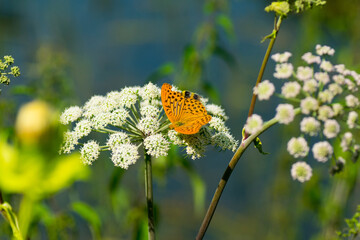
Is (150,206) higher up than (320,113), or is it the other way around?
(320,113)

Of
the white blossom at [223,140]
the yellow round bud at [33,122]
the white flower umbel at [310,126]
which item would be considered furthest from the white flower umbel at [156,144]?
the yellow round bud at [33,122]

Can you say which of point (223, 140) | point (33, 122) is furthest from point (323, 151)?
point (33, 122)

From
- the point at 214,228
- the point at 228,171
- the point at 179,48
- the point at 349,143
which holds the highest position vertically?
the point at 179,48

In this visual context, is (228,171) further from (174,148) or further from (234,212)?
(234,212)

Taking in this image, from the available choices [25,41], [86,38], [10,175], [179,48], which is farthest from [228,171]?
[86,38]

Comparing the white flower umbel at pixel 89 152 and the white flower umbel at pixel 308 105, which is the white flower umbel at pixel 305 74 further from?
the white flower umbel at pixel 89 152

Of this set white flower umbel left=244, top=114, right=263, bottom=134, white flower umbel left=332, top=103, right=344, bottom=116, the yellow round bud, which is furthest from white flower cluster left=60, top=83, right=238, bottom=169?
the yellow round bud

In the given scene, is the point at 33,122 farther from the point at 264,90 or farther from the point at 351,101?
the point at 351,101
